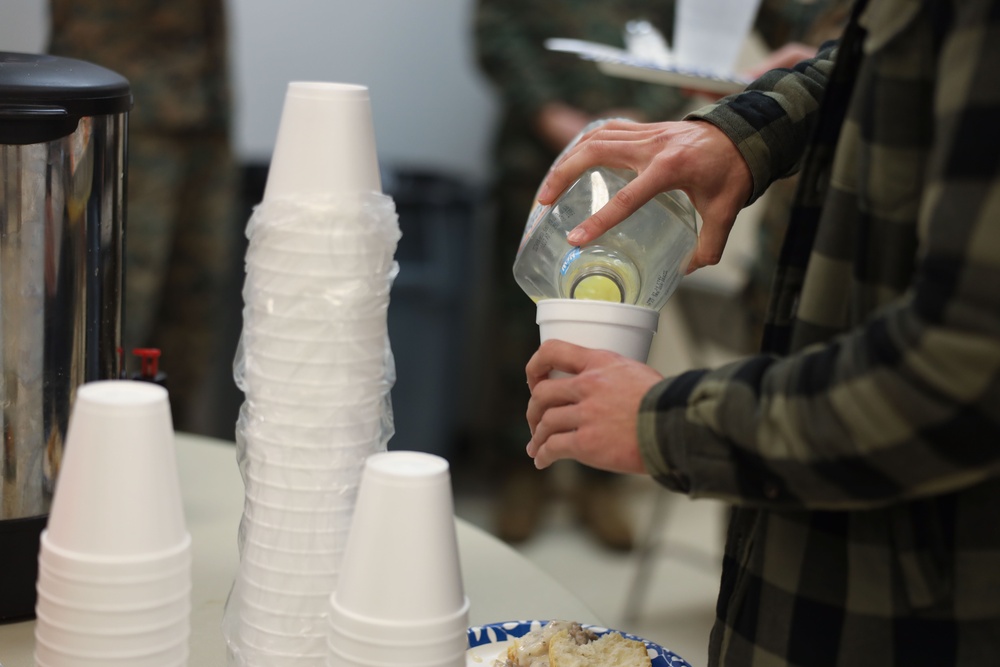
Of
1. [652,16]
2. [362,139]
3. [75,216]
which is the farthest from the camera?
[652,16]

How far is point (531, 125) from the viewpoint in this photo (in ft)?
9.50

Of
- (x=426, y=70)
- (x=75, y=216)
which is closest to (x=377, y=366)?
(x=75, y=216)

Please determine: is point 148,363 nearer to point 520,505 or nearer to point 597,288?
point 597,288

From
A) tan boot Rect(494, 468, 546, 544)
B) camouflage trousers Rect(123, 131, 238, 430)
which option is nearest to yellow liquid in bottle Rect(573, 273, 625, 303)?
camouflage trousers Rect(123, 131, 238, 430)

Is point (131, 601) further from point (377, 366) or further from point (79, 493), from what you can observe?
point (377, 366)

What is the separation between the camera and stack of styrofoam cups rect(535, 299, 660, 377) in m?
0.69

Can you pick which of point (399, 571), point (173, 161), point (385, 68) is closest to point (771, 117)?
point (399, 571)

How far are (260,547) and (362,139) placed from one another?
0.83ft

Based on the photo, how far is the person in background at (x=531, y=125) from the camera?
9.24 ft

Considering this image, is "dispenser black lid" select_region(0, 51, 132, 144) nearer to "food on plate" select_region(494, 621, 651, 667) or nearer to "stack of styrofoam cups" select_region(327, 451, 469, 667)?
"stack of styrofoam cups" select_region(327, 451, 469, 667)

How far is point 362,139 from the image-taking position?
67cm

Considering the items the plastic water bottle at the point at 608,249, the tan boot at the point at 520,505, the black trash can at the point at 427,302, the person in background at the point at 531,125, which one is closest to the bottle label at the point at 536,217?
the plastic water bottle at the point at 608,249

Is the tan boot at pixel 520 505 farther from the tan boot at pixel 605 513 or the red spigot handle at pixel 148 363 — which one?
the red spigot handle at pixel 148 363

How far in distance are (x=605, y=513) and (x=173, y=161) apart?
147 centimetres
